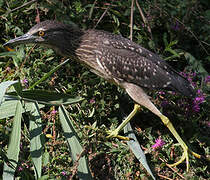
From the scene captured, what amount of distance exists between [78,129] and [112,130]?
16.2 inches

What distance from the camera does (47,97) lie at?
3.15 m

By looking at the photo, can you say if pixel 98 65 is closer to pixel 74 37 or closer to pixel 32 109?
pixel 74 37

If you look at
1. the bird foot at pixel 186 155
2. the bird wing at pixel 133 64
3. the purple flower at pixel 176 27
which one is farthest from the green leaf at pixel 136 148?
the purple flower at pixel 176 27

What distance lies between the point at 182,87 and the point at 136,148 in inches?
37.6

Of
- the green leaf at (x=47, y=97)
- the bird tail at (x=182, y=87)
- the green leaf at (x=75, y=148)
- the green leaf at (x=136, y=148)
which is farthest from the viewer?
the bird tail at (x=182, y=87)

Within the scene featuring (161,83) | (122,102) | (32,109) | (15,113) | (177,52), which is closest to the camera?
(15,113)

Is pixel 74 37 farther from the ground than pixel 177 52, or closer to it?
farther from the ground

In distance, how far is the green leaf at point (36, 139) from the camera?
274cm

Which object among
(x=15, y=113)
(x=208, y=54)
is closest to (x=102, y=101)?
(x=15, y=113)

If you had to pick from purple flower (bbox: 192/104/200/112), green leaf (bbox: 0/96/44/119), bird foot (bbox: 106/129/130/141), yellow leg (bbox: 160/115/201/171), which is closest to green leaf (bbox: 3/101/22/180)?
green leaf (bbox: 0/96/44/119)

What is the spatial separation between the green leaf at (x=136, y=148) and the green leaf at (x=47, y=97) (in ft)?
2.60

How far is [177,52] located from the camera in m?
4.51

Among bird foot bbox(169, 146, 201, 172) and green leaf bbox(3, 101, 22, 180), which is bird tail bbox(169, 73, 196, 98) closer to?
bird foot bbox(169, 146, 201, 172)

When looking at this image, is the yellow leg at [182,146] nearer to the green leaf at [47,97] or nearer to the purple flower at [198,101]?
the purple flower at [198,101]
